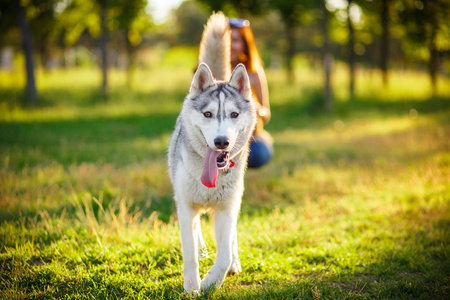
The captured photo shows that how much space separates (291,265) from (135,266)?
1.59m

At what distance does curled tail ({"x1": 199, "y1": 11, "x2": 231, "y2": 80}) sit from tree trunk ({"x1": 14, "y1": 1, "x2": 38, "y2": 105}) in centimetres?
1288

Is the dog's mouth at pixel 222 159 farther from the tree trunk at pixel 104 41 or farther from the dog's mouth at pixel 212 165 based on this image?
the tree trunk at pixel 104 41

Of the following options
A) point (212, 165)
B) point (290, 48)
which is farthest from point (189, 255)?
point (290, 48)

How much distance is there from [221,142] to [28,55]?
47.5ft

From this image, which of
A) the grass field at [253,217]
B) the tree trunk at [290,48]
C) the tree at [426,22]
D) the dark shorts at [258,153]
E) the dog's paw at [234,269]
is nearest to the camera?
the grass field at [253,217]

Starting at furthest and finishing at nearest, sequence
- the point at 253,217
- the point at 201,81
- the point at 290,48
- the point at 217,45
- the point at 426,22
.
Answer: the point at 290,48, the point at 426,22, the point at 253,217, the point at 217,45, the point at 201,81

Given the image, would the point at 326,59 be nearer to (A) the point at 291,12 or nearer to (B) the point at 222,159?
(A) the point at 291,12

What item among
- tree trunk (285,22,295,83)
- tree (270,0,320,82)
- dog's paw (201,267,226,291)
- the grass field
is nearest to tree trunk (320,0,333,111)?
tree (270,0,320,82)

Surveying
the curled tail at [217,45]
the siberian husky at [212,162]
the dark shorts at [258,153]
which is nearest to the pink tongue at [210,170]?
the siberian husky at [212,162]

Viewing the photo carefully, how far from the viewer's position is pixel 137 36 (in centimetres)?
2134

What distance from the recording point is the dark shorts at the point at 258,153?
16.7 ft

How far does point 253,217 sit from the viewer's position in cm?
491

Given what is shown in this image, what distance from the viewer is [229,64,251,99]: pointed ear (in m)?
3.14

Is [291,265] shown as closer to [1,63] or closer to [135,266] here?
[135,266]
